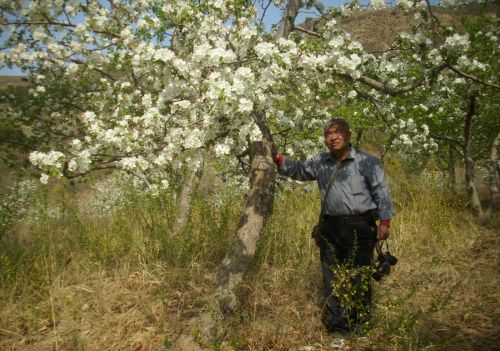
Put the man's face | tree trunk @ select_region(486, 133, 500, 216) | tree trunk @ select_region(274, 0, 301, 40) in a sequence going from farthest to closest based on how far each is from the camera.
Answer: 1. tree trunk @ select_region(486, 133, 500, 216)
2. tree trunk @ select_region(274, 0, 301, 40)
3. the man's face

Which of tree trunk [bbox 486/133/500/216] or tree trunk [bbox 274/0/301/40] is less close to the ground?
tree trunk [bbox 274/0/301/40]

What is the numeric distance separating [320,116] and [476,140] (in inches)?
247

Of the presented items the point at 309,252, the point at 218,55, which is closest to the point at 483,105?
the point at 309,252

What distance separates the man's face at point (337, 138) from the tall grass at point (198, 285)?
1.48 m

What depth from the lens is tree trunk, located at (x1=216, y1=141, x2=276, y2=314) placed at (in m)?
3.51

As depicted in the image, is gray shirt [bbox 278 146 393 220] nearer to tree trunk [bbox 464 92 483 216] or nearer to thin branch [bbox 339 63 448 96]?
thin branch [bbox 339 63 448 96]

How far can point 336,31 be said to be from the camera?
15.2 ft

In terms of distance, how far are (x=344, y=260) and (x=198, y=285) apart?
1.82 meters

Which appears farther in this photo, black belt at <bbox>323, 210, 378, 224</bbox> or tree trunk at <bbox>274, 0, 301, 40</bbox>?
tree trunk at <bbox>274, 0, 301, 40</bbox>

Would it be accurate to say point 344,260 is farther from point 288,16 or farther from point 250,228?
point 288,16

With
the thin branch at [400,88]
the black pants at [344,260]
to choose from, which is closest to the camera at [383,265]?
the black pants at [344,260]

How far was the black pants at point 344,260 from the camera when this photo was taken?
3.26 meters

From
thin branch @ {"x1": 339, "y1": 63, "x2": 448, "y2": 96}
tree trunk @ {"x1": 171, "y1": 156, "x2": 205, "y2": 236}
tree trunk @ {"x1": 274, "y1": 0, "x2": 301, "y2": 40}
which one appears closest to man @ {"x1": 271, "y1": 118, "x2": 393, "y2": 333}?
thin branch @ {"x1": 339, "y1": 63, "x2": 448, "y2": 96}

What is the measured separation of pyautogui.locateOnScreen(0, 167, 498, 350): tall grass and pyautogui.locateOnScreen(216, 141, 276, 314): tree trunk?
10.7 inches
